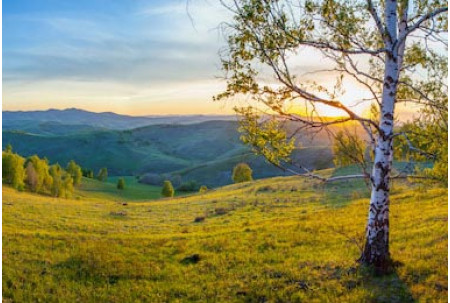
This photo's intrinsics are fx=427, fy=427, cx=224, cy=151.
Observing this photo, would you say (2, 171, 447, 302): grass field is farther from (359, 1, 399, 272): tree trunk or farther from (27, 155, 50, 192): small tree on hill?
(27, 155, 50, 192): small tree on hill

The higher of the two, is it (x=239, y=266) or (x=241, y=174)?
(x=239, y=266)

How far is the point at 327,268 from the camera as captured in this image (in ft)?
44.5

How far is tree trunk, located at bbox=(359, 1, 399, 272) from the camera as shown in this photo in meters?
12.0

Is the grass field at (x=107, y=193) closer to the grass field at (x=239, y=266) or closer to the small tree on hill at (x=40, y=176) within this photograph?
the small tree on hill at (x=40, y=176)

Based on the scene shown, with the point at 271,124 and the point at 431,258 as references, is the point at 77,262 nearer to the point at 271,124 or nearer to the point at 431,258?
the point at 271,124

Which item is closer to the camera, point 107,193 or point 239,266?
point 239,266

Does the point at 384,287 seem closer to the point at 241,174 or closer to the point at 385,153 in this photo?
the point at 385,153

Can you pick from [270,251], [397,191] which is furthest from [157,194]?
[270,251]

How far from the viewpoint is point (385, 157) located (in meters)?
12.3

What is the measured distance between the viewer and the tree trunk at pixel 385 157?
12.0m

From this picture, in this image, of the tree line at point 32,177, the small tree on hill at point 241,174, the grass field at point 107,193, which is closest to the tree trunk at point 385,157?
the tree line at point 32,177

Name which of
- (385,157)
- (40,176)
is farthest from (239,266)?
(40,176)

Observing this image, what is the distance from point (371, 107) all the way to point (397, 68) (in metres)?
2.28

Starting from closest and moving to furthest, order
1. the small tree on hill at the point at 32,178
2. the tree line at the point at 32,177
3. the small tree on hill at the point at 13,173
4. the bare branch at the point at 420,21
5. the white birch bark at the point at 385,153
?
1. the bare branch at the point at 420,21
2. the white birch bark at the point at 385,153
3. the small tree on hill at the point at 13,173
4. the tree line at the point at 32,177
5. the small tree on hill at the point at 32,178
